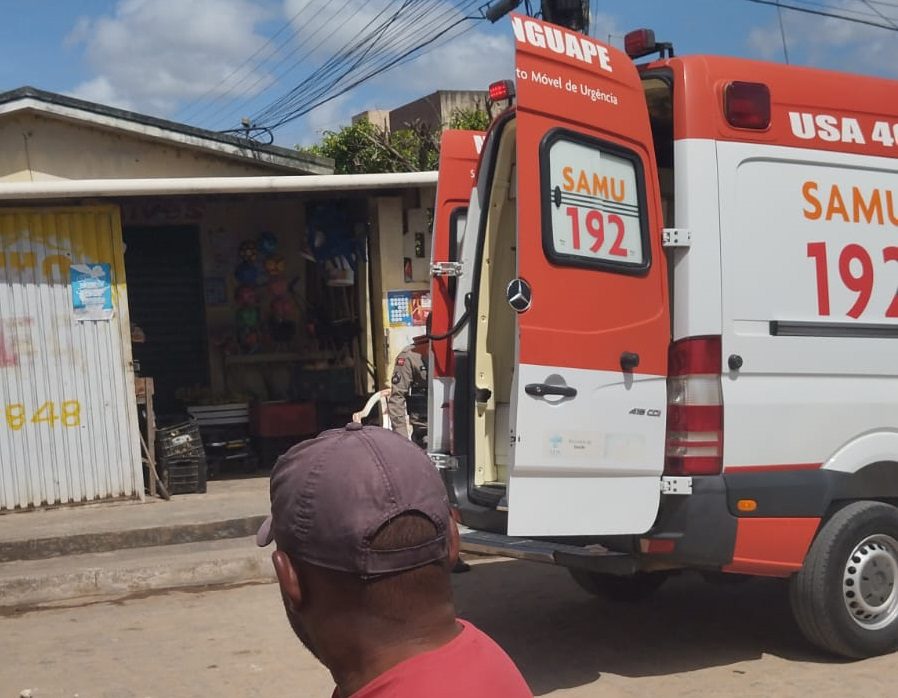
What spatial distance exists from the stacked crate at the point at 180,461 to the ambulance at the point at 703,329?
485cm

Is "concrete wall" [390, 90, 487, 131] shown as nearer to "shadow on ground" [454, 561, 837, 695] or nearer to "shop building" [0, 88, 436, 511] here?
"shop building" [0, 88, 436, 511]

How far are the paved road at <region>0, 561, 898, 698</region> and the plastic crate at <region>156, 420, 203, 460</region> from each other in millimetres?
2696

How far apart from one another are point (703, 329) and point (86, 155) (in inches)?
271

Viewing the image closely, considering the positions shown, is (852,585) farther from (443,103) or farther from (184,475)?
(443,103)

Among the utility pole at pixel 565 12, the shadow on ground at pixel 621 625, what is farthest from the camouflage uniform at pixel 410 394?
the utility pole at pixel 565 12

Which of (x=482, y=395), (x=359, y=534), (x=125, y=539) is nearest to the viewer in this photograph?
(x=359, y=534)

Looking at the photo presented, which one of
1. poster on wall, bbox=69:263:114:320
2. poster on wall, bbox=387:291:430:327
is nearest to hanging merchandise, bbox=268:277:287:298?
poster on wall, bbox=387:291:430:327

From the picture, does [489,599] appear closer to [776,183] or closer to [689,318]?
[689,318]

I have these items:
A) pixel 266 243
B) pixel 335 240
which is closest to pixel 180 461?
pixel 335 240

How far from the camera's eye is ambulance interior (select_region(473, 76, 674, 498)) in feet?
17.5

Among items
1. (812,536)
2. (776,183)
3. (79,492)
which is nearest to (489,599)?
(812,536)

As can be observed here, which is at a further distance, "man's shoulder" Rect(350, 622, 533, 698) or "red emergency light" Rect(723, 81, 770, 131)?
"red emergency light" Rect(723, 81, 770, 131)

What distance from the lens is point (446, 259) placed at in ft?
18.9

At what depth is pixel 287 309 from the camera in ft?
37.4
